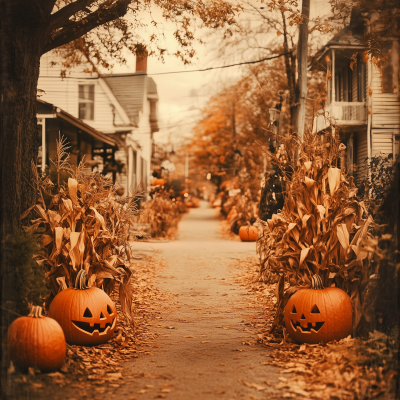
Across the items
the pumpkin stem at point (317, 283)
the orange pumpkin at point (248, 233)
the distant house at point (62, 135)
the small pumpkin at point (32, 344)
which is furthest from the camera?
the orange pumpkin at point (248, 233)

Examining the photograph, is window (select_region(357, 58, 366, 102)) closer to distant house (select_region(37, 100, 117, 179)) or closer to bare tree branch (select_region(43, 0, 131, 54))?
distant house (select_region(37, 100, 117, 179))

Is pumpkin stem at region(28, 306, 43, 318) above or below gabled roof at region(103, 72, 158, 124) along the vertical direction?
below

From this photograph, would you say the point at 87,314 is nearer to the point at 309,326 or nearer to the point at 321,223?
the point at 309,326

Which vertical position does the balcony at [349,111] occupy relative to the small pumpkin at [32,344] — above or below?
above

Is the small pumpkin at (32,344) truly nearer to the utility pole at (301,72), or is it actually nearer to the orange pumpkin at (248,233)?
the utility pole at (301,72)

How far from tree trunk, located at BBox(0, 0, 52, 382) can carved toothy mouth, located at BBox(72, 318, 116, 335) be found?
120 centimetres

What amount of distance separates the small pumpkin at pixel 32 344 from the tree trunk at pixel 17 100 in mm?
1315

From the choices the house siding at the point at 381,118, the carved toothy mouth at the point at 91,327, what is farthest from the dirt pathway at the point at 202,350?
the house siding at the point at 381,118

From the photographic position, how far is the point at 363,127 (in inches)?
754

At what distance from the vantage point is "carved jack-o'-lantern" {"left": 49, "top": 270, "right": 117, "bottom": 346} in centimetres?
534

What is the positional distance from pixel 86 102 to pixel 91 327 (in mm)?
20025

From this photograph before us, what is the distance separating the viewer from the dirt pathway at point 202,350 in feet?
14.0

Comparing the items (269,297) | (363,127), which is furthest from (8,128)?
(363,127)

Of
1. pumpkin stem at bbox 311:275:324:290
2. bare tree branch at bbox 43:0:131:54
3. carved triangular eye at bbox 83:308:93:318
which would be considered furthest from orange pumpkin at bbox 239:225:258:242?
carved triangular eye at bbox 83:308:93:318
